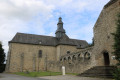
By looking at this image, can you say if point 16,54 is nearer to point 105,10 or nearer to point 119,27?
point 105,10

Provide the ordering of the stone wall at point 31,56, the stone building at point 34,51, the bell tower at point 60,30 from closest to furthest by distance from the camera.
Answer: the stone wall at point 31,56, the stone building at point 34,51, the bell tower at point 60,30

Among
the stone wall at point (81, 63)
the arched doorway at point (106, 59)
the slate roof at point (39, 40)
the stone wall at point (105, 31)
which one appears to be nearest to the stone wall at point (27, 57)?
the slate roof at point (39, 40)

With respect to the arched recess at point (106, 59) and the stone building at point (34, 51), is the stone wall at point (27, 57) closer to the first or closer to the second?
the stone building at point (34, 51)

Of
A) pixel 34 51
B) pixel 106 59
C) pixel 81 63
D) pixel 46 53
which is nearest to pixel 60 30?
pixel 46 53

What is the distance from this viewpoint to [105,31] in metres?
17.0

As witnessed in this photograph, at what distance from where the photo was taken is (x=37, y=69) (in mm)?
33375

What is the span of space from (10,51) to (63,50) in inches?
530

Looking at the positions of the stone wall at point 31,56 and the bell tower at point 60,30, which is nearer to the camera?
the stone wall at point 31,56

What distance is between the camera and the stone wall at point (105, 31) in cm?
1570

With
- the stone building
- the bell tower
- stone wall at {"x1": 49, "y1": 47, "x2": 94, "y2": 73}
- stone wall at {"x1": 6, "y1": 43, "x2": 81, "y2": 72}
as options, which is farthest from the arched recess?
the bell tower

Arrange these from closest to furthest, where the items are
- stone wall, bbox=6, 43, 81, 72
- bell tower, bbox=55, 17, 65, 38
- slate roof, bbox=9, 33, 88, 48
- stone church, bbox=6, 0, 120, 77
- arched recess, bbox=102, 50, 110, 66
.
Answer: arched recess, bbox=102, 50, 110, 66
stone church, bbox=6, 0, 120, 77
stone wall, bbox=6, 43, 81, 72
slate roof, bbox=9, 33, 88, 48
bell tower, bbox=55, 17, 65, 38

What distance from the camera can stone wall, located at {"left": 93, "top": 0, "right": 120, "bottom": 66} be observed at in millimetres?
15703

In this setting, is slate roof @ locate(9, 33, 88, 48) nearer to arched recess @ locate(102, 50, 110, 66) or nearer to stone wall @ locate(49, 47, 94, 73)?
stone wall @ locate(49, 47, 94, 73)

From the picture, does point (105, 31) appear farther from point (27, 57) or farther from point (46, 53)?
point (27, 57)
